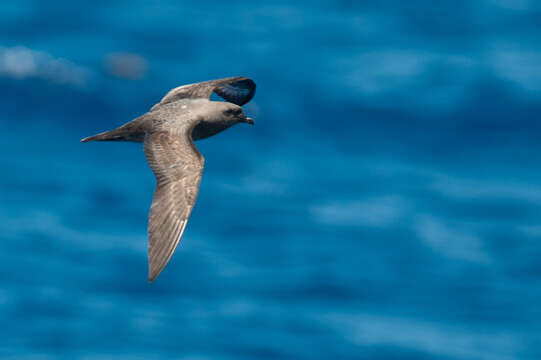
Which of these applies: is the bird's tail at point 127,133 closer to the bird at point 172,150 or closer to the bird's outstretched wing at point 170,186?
the bird at point 172,150

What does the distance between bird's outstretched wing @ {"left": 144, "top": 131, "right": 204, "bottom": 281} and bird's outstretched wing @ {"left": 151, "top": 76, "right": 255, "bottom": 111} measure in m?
2.06

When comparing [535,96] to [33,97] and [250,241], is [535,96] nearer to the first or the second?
[250,241]

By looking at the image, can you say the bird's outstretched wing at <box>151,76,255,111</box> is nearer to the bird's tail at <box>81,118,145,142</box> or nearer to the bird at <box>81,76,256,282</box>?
the bird at <box>81,76,256,282</box>

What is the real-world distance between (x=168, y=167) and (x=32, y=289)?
110316 millimetres

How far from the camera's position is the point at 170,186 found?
48.0ft

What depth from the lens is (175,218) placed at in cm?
1421

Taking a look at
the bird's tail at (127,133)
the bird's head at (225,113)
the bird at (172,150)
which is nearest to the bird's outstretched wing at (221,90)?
the bird at (172,150)

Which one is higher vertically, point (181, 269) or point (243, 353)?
point (181, 269)

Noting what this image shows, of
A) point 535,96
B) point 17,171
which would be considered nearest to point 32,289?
point 17,171

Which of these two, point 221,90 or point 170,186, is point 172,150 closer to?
point 170,186

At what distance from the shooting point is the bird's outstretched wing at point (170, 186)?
13.9 metres

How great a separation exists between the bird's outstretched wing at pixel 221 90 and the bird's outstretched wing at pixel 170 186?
2.06 metres

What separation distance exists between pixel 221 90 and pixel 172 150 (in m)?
3.87

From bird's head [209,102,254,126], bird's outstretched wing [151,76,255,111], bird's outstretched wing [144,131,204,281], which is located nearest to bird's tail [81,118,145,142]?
bird's outstretched wing [144,131,204,281]
